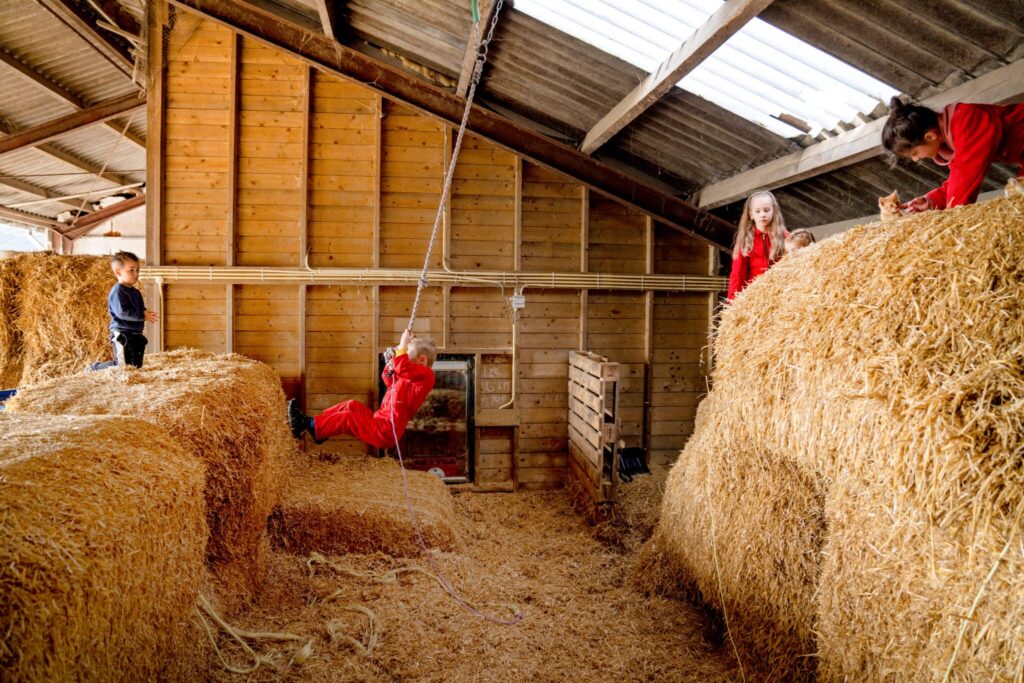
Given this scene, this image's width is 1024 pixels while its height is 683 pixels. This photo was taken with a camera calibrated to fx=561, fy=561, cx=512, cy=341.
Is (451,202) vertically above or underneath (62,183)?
underneath

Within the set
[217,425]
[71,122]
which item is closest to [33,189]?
[71,122]

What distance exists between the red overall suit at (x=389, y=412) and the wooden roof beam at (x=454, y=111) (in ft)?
8.03

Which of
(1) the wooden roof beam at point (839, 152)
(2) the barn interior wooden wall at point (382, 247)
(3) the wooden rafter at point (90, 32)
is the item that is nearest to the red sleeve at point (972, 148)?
(1) the wooden roof beam at point (839, 152)

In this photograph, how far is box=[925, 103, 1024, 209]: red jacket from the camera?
87.4 inches

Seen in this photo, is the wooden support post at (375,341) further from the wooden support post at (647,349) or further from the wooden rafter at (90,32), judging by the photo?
the wooden rafter at (90,32)

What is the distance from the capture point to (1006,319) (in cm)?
152

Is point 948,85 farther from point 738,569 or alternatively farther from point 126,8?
point 126,8

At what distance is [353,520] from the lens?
386cm

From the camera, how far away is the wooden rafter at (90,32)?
4.95 metres

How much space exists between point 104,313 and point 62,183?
14.3 feet

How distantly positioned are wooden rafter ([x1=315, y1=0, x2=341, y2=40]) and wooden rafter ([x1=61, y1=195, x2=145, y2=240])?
28.8ft

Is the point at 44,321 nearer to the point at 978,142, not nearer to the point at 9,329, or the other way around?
the point at 9,329

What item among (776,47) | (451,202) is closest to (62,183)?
(451,202)

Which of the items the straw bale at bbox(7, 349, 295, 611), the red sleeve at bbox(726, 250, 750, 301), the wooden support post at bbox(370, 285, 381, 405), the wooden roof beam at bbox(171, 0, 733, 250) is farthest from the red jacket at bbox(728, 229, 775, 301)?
the wooden support post at bbox(370, 285, 381, 405)
